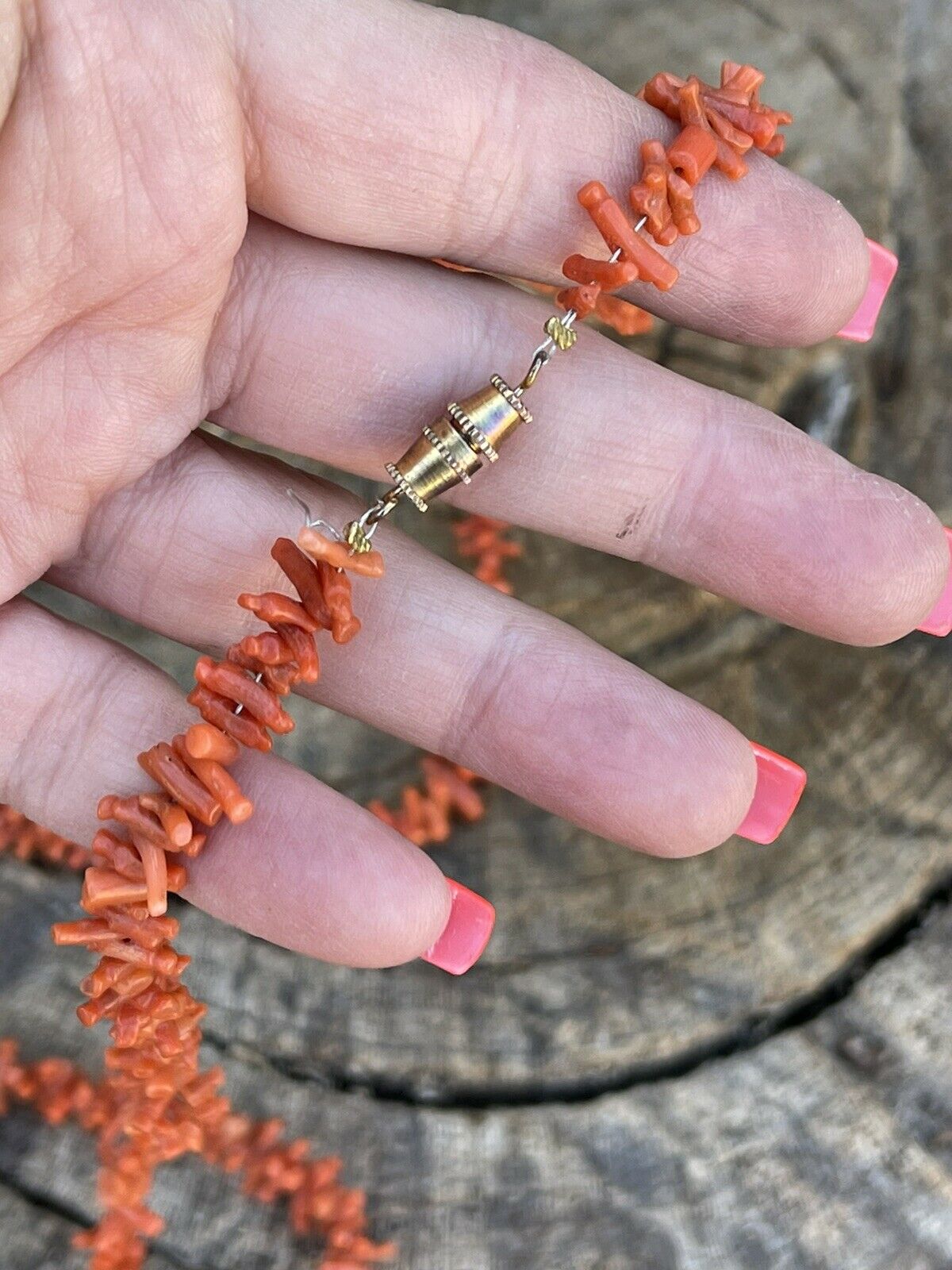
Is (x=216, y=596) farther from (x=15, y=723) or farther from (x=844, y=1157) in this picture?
(x=844, y=1157)

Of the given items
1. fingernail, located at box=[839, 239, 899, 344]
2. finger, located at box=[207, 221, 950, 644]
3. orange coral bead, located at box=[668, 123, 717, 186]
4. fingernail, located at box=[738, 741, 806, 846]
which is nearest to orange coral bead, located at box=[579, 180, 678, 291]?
orange coral bead, located at box=[668, 123, 717, 186]

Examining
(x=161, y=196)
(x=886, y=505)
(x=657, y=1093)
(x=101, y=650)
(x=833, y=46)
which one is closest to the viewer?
(x=161, y=196)

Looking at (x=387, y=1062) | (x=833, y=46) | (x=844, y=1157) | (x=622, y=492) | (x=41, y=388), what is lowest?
(x=387, y=1062)

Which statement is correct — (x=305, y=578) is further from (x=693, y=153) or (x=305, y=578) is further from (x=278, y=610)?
(x=693, y=153)

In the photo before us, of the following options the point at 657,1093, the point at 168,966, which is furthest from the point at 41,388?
the point at 657,1093

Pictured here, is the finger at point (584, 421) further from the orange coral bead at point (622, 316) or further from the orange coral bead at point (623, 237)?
the orange coral bead at point (622, 316)

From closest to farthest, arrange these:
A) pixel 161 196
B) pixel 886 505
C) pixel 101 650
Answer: pixel 161 196 → pixel 886 505 → pixel 101 650
